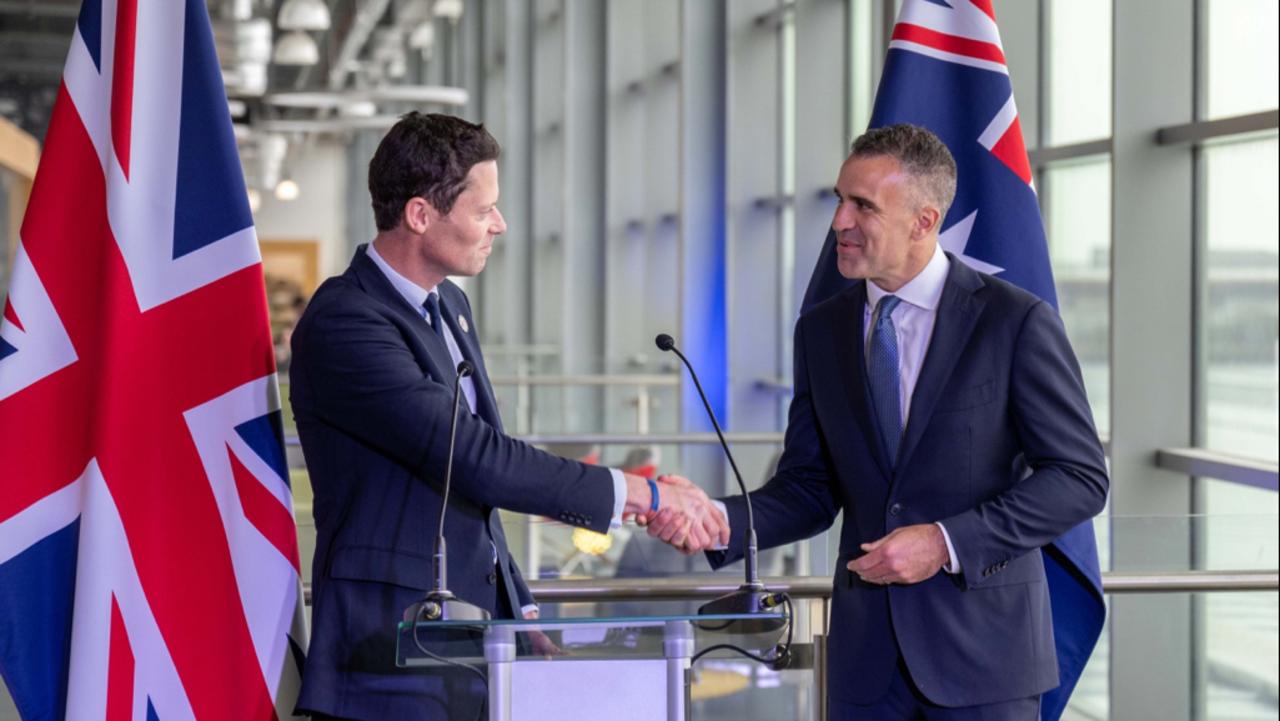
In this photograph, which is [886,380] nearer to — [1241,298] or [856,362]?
[856,362]

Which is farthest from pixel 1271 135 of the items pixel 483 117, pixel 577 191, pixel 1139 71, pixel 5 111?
pixel 483 117

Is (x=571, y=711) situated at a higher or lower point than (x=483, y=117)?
lower

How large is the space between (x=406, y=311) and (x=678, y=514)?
47 cm

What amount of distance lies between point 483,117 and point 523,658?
17981mm

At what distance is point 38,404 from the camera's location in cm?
239

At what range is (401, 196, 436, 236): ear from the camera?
2.17 metres

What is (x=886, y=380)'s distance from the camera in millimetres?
2227

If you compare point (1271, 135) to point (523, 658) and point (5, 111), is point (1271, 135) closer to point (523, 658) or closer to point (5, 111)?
point (523, 658)

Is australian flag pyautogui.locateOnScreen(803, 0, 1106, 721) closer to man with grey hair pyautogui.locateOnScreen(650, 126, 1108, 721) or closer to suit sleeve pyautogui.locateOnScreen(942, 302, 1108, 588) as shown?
man with grey hair pyautogui.locateOnScreen(650, 126, 1108, 721)

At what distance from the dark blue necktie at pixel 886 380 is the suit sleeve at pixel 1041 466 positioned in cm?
16

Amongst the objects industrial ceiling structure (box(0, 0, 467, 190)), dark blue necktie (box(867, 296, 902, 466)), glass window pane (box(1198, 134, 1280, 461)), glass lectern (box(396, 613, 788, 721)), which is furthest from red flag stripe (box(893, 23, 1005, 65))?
industrial ceiling structure (box(0, 0, 467, 190))

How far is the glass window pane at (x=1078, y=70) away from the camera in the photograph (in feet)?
19.1

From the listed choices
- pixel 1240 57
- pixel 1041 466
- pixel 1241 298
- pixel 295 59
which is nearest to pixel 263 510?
pixel 1041 466

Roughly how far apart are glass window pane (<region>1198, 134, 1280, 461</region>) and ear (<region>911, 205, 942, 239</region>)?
3066mm
